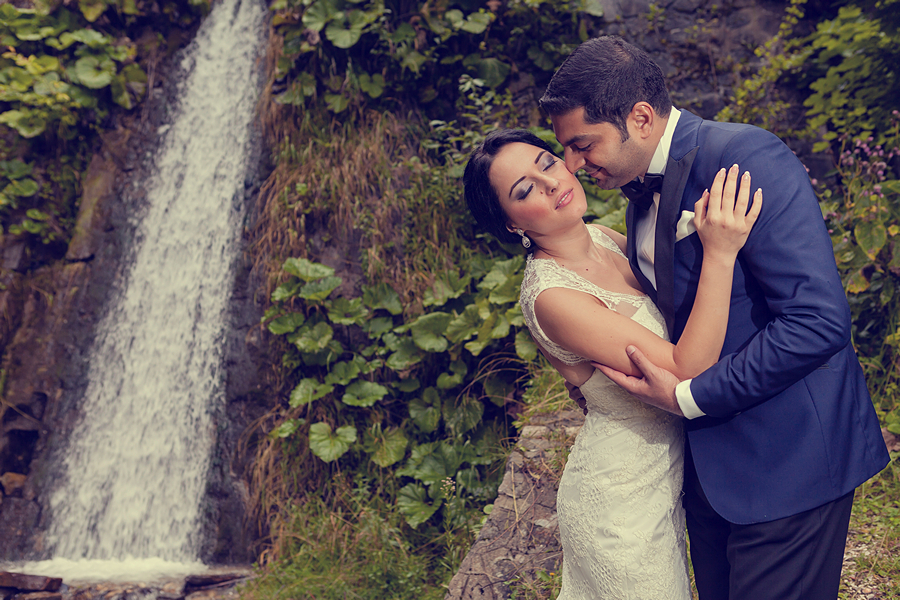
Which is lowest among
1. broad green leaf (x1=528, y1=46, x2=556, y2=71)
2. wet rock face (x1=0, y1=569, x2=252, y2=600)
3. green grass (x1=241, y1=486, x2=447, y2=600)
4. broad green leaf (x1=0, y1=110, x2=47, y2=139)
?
wet rock face (x1=0, y1=569, x2=252, y2=600)

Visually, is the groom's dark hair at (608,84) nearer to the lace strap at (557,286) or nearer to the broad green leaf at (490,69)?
the lace strap at (557,286)

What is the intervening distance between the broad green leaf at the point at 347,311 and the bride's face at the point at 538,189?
2920 millimetres

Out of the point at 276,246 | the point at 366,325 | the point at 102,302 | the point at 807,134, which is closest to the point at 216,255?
the point at 276,246

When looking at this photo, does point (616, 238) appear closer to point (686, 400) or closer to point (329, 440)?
point (686, 400)

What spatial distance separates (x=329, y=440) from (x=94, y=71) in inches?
183

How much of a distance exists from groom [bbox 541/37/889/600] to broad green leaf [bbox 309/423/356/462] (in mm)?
2956

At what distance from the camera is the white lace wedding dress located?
5.21 ft

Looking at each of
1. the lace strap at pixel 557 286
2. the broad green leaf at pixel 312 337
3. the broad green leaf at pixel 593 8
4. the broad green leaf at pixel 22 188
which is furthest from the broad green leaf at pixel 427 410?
the broad green leaf at pixel 22 188

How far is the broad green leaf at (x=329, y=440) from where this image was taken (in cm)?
409

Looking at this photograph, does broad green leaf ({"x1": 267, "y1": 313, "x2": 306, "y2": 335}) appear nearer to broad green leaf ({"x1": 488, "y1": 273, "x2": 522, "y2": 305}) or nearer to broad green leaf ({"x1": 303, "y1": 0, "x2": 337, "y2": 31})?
broad green leaf ({"x1": 488, "y1": 273, "x2": 522, "y2": 305})

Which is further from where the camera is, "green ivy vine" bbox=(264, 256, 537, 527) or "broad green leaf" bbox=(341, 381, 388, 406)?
"broad green leaf" bbox=(341, 381, 388, 406)

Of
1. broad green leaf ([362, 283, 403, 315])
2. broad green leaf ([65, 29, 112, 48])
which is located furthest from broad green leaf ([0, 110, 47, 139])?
broad green leaf ([362, 283, 403, 315])

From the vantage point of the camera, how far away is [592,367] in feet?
5.59

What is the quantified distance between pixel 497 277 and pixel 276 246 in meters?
1.98
